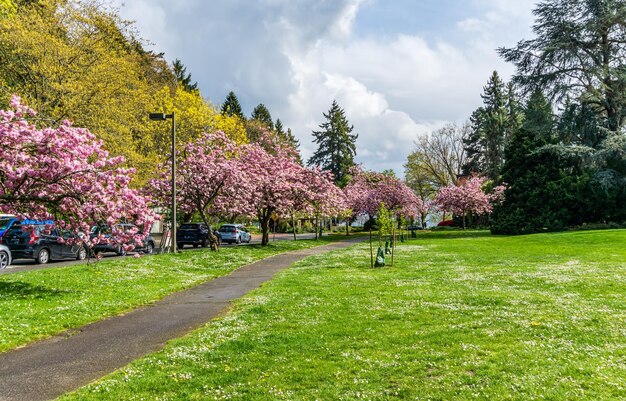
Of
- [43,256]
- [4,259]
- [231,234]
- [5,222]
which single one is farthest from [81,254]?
[231,234]

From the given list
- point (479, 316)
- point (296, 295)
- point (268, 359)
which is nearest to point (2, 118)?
point (296, 295)

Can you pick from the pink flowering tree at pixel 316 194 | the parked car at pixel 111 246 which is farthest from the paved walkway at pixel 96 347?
the pink flowering tree at pixel 316 194

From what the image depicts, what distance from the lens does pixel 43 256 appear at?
22.9 m

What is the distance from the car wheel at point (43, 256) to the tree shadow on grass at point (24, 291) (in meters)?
9.66

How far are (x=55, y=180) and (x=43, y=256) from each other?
1324 centimetres

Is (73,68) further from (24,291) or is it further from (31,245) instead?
(24,291)

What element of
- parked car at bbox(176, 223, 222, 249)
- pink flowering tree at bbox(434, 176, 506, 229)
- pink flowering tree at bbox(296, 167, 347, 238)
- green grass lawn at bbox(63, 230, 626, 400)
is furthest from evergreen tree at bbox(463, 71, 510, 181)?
green grass lawn at bbox(63, 230, 626, 400)

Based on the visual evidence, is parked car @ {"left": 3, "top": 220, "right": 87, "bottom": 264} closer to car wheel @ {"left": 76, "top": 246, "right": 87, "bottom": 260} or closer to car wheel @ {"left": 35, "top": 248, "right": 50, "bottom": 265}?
car wheel @ {"left": 35, "top": 248, "right": 50, "bottom": 265}

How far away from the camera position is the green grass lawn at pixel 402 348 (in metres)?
5.40

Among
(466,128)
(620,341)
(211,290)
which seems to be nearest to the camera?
(620,341)

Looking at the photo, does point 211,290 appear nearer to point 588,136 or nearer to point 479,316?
point 479,316

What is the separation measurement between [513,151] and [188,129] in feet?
111

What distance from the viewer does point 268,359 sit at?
6.68 metres

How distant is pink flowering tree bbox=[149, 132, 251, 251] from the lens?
27.4 metres
